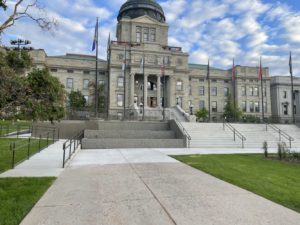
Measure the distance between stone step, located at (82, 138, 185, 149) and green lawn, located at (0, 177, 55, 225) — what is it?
10.8 metres

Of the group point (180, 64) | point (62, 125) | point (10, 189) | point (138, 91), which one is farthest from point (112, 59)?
point (10, 189)

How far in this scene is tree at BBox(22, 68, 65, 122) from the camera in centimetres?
693

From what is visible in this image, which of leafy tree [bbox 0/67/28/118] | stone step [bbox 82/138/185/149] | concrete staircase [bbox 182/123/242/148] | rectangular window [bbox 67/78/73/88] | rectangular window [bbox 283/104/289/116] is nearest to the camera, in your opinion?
leafy tree [bbox 0/67/28/118]

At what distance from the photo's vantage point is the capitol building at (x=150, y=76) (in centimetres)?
4788

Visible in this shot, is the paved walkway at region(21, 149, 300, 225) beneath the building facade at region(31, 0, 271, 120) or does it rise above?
beneath

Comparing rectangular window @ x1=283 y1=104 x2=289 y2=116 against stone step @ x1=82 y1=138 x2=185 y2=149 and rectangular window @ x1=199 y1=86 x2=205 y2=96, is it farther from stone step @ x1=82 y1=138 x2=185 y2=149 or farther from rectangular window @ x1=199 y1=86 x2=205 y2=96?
stone step @ x1=82 y1=138 x2=185 y2=149

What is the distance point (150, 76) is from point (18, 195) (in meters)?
45.2

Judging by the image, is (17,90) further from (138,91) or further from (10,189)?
(138,91)

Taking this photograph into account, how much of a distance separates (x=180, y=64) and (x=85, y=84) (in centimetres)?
2096

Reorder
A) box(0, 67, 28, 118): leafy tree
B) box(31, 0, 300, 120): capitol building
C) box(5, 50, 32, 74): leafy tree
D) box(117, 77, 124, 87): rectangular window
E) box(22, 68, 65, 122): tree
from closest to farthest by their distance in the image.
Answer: box(0, 67, 28, 118): leafy tree < box(22, 68, 65, 122): tree < box(5, 50, 32, 74): leafy tree < box(31, 0, 300, 120): capitol building < box(117, 77, 124, 87): rectangular window

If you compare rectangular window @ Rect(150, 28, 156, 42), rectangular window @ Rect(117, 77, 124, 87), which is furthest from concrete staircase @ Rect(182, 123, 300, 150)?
rectangular window @ Rect(150, 28, 156, 42)

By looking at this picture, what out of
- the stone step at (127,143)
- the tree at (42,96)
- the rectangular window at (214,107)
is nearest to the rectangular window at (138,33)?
A: the rectangular window at (214,107)

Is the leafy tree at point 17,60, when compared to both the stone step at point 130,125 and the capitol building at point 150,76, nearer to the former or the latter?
the stone step at point 130,125

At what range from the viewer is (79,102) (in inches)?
1732
